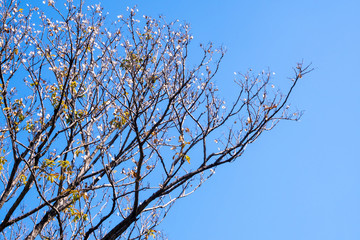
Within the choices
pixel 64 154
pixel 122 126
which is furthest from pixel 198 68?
pixel 64 154

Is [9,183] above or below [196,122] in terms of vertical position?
above

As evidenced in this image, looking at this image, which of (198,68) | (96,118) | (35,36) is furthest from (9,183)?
(198,68)

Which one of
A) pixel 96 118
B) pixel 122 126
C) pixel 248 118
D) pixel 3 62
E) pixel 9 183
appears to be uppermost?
pixel 3 62

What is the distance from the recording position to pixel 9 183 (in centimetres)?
671

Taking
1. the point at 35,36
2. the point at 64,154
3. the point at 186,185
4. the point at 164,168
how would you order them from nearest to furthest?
the point at 164,168 → the point at 186,185 → the point at 64,154 → the point at 35,36

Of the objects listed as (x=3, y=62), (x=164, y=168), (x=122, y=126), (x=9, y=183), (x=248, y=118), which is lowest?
(x=164, y=168)

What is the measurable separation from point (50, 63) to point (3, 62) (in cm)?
109

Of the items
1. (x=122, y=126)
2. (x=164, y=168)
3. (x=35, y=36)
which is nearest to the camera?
(x=164, y=168)

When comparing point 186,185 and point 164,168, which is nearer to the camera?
point 164,168

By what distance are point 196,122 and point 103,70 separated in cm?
290

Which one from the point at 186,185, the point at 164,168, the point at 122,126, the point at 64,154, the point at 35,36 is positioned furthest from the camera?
the point at 35,36

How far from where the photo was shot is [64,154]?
274 inches

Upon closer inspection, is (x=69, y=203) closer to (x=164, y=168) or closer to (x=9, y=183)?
(x=9, y=183)

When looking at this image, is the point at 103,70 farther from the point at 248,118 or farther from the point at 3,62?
the point at 248,118
